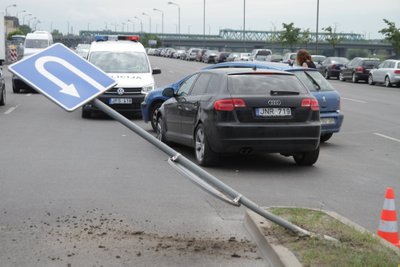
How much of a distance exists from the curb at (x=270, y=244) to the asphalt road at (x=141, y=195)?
0.30 ft

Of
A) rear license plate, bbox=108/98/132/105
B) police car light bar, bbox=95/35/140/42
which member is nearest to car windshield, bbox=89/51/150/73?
rear license plate, bbox=108/98/132/105

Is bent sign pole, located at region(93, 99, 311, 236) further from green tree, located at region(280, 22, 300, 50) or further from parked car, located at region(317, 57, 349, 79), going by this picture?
green tree, located at region(280, 22, 300, 50)

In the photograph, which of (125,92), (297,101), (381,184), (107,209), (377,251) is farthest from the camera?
(125,92)

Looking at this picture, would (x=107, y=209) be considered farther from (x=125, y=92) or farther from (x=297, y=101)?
(x=125, y=92)

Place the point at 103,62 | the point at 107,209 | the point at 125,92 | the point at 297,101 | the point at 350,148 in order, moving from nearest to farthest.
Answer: the point at 107,209
the point at 297,101
the point at 350,148
the point at 125,92
the point at 103,62

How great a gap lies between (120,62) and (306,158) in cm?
961

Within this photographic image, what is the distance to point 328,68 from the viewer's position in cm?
4694

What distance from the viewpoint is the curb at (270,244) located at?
5473 millimetres

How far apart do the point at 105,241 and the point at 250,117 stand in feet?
14.2

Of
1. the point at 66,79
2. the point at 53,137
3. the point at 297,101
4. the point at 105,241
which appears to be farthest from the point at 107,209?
the point at 53,137

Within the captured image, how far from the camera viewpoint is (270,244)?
5.92 m

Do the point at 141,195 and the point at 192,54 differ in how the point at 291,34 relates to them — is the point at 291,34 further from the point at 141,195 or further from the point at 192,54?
the point at 141,195

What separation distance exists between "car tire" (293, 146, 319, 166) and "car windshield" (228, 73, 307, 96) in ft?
3.19

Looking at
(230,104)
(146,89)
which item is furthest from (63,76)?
(146,89)
